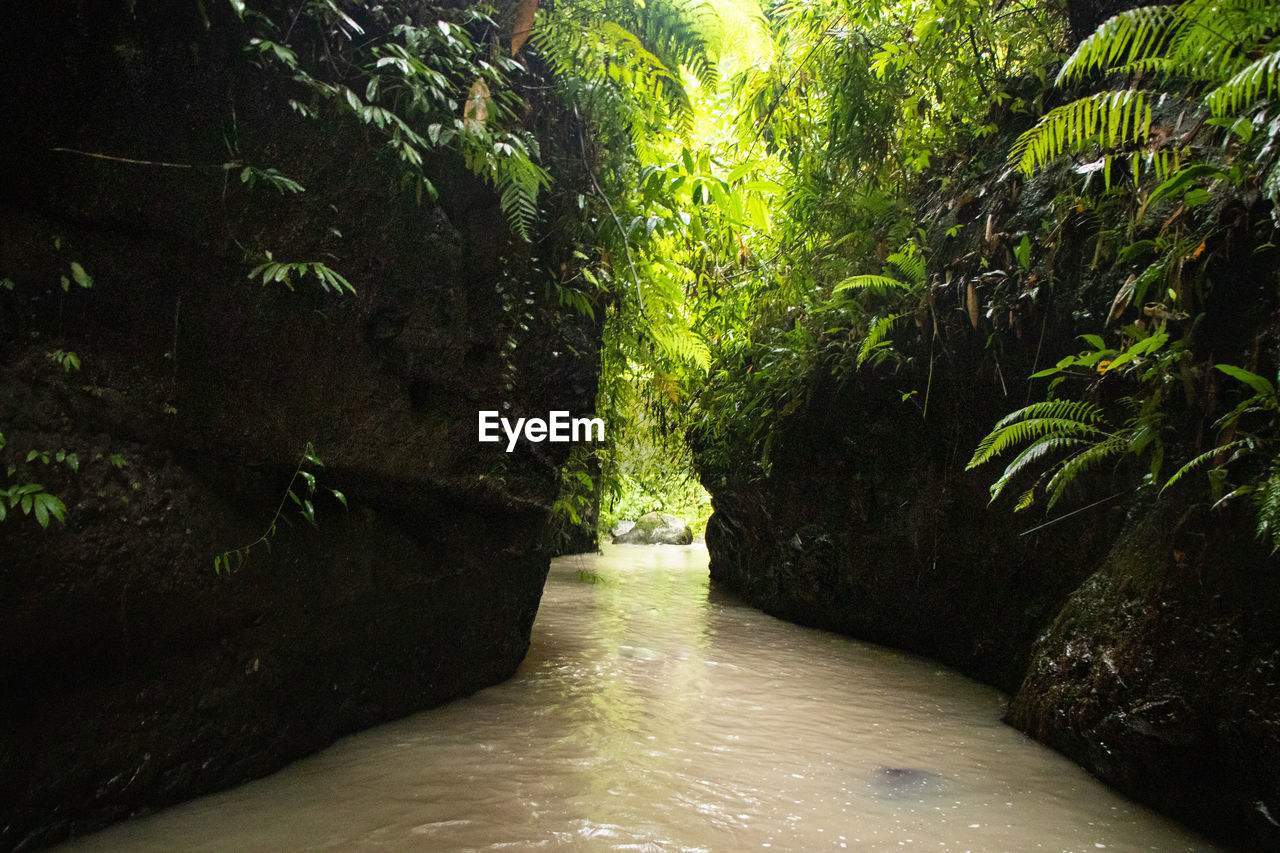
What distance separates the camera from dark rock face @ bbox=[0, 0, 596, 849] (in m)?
2.24

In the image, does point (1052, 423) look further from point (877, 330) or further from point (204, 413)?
point (204, 413)

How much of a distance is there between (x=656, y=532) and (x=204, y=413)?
16.9m

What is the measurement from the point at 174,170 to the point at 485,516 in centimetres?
233

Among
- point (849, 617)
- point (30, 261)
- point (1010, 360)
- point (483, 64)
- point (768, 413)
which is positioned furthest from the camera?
point (768, 413)

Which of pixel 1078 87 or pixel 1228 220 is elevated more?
pixel 1078 87

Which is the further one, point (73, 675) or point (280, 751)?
point (280, 751)

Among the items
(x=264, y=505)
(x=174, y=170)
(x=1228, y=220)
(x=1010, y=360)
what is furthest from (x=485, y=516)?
(x=1228, y=220)

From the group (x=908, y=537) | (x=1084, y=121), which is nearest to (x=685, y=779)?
(x=908, y=537)

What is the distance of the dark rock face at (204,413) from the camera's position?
2236 millimetres

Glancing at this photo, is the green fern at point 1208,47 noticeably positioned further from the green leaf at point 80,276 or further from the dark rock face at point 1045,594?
the green leaf at point 80,276

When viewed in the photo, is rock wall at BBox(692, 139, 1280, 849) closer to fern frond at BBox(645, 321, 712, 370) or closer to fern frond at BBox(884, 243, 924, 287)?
fern frond at BBox(884, 243, 924, 287)

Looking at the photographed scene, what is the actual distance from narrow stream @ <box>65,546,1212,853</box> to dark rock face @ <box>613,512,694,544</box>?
13979mm

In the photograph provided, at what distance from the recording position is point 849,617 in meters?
6.30

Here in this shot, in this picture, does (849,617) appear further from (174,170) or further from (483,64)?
(174,170)
